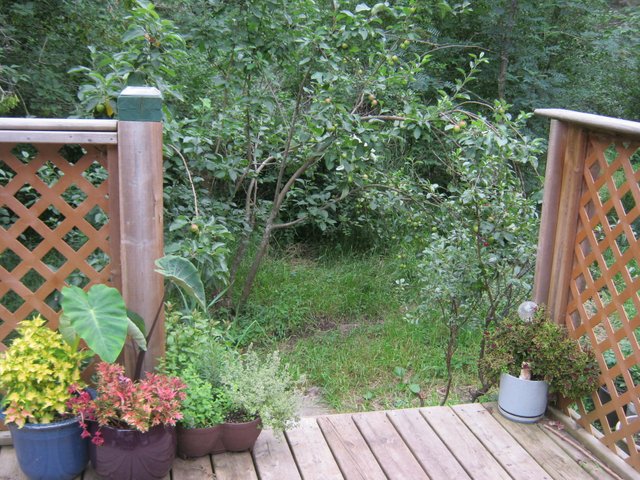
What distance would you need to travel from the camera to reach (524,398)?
105 inches

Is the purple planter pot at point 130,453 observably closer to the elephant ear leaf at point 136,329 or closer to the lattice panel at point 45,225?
the elephant ear leaf at point 136,329

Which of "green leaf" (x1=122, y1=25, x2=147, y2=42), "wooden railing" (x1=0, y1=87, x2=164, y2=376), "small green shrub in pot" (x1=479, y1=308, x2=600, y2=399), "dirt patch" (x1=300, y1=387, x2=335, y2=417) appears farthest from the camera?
"dirt patch" (x1=300, y1=387, x2=335, y2=417)

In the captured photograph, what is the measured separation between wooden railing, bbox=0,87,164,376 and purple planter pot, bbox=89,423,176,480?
419 millimetres

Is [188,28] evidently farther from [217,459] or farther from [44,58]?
[217,459]

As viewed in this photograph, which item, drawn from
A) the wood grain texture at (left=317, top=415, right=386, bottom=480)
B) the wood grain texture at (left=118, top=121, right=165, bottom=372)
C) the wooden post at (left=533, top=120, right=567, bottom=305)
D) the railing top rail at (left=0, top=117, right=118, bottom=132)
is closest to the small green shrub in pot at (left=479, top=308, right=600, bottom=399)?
the wooden post at (left=533, top=120, right=567, bottom=305)

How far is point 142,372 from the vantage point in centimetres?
238

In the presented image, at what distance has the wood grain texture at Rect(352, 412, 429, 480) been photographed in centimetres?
234

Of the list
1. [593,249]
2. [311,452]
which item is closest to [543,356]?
[593,249]

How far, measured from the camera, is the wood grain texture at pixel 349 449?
232 centimetres

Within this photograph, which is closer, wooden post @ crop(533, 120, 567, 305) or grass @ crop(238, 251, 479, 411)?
wooden post @ crop(533, 120, 567, 305)

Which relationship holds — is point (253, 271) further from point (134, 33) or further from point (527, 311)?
point (527, 311)

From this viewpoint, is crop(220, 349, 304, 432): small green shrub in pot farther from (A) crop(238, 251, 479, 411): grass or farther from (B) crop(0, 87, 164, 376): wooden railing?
(A) crop(238, 251, 479, 411): grass

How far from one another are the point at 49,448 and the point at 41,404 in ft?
0.47

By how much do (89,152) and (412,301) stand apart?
3487mm
